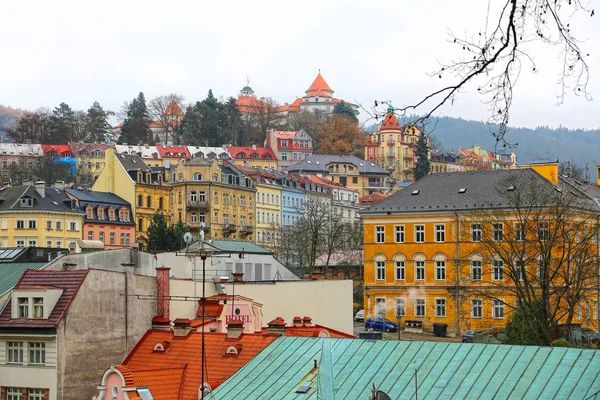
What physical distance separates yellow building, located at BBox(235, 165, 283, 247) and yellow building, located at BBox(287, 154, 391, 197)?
1248 inches

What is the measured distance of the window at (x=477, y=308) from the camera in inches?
2746

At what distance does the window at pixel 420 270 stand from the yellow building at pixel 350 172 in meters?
82.8

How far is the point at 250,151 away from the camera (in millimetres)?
171625

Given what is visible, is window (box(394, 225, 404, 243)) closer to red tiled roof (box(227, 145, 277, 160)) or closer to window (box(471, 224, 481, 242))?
window (box(471, 224, 481, 242))

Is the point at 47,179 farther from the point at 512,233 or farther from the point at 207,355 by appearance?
the point at 207,355

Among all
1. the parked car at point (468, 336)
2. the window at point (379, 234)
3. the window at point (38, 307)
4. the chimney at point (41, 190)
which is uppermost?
the chimney at point (41, 190)

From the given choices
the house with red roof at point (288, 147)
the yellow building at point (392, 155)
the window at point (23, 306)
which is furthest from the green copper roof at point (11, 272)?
the yellow building at point (392, 155)

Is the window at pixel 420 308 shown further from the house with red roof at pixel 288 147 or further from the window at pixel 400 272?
the house with red roof at pixel 288 147

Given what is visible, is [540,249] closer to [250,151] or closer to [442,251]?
[442,251]

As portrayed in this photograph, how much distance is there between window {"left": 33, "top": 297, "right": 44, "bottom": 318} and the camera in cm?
3319

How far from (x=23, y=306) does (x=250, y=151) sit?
454 feet

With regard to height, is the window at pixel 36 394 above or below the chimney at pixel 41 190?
below

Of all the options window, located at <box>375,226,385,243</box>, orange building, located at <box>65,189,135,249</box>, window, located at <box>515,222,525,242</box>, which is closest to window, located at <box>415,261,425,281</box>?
window, located at <box>375,226,385,243</box>

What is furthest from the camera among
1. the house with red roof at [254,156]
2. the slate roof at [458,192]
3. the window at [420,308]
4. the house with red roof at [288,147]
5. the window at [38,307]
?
the house with red roof at [288,147]
